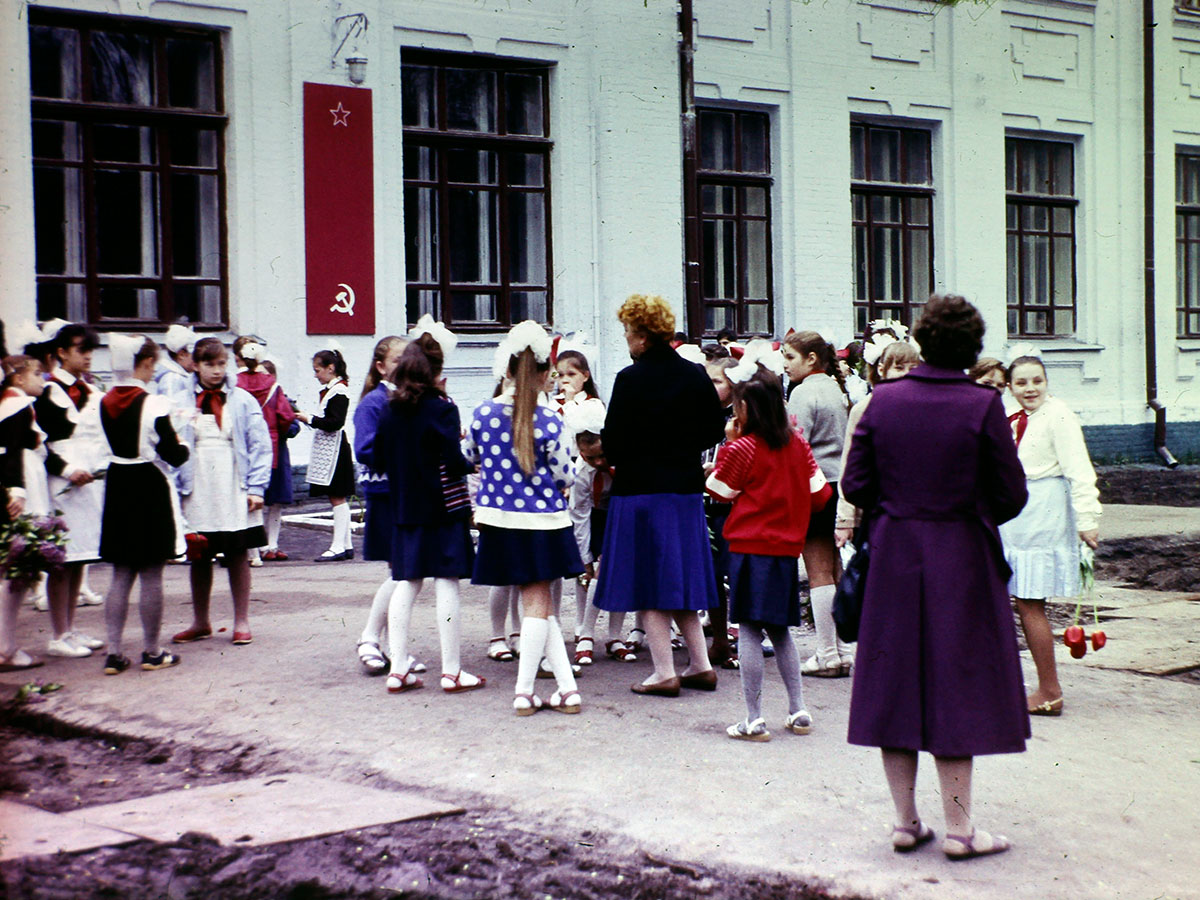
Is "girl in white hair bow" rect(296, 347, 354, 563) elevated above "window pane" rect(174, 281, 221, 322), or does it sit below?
below

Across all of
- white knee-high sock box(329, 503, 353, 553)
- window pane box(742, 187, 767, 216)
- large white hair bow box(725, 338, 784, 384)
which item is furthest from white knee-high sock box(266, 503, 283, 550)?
window pane box(742, 187, 767, 216)

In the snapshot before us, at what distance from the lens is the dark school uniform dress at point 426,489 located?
7.04 m

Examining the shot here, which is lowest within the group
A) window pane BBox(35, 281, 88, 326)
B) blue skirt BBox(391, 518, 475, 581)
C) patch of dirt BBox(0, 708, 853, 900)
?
patch of dirt BBox(0, 708, 853, 900)

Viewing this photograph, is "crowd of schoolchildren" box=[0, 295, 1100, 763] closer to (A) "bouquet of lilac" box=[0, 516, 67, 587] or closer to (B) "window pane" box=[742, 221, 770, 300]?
(A) "bouquet of lilac" box=[0, 516, 67, 587]

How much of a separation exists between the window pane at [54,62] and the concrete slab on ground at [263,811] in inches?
396

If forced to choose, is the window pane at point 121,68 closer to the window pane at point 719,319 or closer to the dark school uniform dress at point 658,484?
the window pane at point 719,319

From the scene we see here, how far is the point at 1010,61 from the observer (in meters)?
20.8

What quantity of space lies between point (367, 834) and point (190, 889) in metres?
0.64

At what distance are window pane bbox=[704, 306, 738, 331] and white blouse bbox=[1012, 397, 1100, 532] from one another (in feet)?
39.2

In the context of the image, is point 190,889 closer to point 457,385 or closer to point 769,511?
point 769,511

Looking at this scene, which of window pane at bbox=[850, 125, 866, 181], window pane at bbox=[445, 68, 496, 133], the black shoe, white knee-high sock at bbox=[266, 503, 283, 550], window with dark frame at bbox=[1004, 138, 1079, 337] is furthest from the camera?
window with dark frame at bbox=[1004, 138, 1079, 337]

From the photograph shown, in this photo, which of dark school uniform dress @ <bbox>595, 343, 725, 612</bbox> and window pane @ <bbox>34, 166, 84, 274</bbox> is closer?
dark school uniform dress @ <bbox>595, 343, 725, 612</bbox>

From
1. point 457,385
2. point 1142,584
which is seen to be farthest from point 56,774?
point 457,385

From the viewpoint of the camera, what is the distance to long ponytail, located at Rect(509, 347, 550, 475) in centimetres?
677
